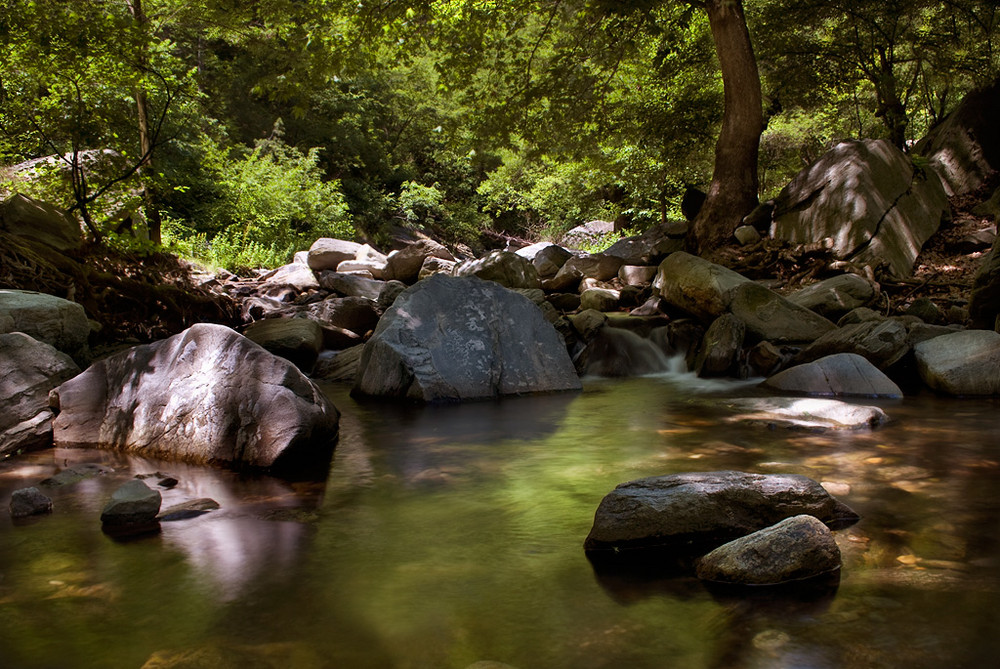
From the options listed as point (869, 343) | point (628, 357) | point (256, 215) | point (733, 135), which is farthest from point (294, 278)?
point (869, 343)

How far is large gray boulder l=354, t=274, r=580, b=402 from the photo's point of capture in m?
6.88

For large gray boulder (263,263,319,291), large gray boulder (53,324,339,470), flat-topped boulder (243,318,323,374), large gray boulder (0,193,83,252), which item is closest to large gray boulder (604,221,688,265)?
large gray boulder (263,263,319,291)

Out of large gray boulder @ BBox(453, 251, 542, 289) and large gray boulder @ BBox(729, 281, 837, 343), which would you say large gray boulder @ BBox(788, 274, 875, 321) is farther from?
large gray boulder @ BBox(453, 251, 542, 289)

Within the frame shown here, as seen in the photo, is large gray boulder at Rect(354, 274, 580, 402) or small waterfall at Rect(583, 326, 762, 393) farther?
small waterfall at Rect(583, 326, 762, 393)

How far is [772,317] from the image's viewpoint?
8.03 metres

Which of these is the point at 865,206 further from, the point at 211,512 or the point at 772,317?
the point at 211,512

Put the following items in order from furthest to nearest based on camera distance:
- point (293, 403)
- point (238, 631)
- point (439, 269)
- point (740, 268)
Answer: point (439, 269)
point (740, 268)
point (293, 403)
point (238, 631)

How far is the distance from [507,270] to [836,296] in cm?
595

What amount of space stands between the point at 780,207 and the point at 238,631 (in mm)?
10983

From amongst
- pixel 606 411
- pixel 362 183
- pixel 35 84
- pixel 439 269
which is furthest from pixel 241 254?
pixel 606 411

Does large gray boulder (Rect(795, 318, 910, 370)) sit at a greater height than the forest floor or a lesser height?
lesser

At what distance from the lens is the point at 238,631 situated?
246 centimetres

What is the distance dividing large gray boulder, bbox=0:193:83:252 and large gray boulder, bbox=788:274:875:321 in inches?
337

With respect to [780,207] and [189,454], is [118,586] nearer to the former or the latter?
[189,454]
